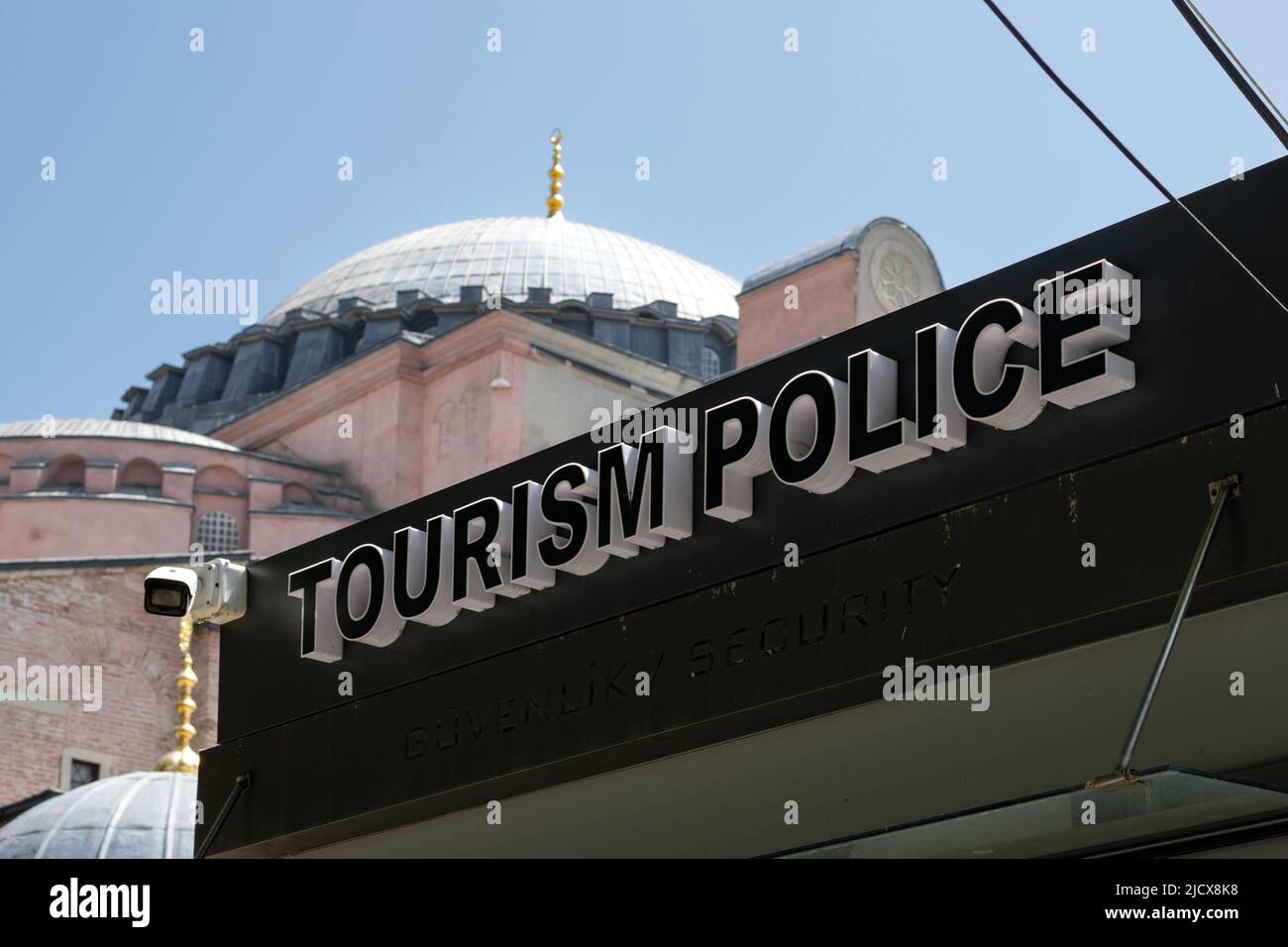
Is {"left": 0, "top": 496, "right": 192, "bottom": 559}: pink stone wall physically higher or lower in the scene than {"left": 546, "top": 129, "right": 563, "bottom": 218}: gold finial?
lower

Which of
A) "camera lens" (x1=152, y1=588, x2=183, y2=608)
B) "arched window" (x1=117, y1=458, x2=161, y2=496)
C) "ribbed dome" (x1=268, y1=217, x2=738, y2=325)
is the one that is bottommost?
"camera lens" (x1=152, y1=588, x2=183, y2=608)

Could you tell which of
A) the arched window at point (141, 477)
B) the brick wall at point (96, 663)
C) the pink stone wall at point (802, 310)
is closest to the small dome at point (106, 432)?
the arched window at point (141, 477)

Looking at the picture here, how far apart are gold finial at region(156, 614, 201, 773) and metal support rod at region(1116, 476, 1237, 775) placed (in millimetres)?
19611

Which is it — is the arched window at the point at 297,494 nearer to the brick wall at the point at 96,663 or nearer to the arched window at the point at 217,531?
the arched window at the point at 217,531

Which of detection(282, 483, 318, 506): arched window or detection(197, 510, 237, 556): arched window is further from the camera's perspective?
detection(282, 483, 318, 506): arched window

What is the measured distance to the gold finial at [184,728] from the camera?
27.4 m

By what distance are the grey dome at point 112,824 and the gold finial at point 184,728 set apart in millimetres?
885

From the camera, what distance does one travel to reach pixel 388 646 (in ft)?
40.1

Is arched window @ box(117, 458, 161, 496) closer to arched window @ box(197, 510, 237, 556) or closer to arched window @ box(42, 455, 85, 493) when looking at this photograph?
arched window @ box(42, 455, 85, 493)

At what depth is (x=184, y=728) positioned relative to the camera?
28.5 m

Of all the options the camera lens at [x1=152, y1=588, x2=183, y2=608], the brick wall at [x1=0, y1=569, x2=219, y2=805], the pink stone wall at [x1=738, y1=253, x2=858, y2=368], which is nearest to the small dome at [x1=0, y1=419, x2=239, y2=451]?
the brick wall at [x1=0, y1=569, x2=219, y2=805]

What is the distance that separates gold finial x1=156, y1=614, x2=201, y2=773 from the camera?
27.4 metres
